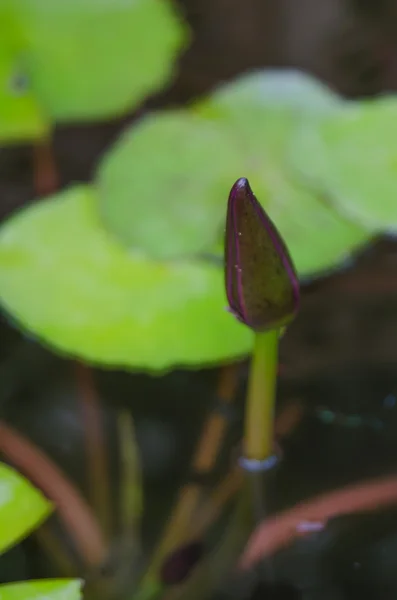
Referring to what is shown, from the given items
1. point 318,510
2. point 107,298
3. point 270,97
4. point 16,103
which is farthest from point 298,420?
point 16,103

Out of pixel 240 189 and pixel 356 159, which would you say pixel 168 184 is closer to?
pixel 356 159

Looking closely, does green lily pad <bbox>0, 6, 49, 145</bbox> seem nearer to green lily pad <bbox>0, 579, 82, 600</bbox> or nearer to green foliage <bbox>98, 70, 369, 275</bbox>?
green foliage <bbox>98, 70, 369, 275</bbox>

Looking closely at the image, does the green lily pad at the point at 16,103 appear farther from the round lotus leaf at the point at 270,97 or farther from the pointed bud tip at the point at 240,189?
the pointed bud tip at the point at 240,189

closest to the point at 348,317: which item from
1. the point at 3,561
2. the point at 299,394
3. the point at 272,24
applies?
the point at 299,394

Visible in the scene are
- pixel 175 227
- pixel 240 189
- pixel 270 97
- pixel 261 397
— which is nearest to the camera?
pixel 240 189

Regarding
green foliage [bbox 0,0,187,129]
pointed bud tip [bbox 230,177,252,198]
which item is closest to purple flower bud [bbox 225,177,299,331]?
pointed bud tip [bbox 230,177,252,198]

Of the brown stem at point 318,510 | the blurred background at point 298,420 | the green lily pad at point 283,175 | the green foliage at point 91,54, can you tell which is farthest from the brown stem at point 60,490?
the green foliage at point 91,54
